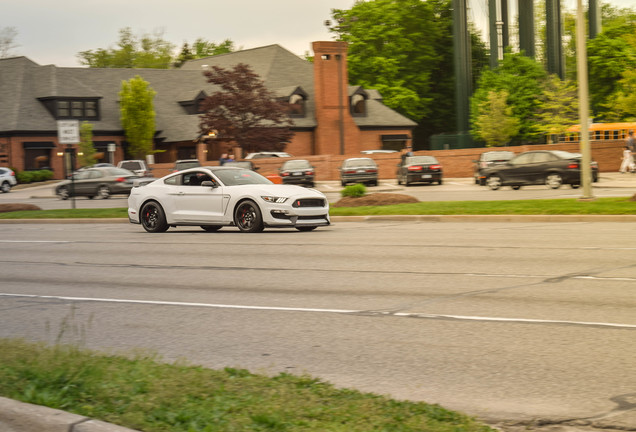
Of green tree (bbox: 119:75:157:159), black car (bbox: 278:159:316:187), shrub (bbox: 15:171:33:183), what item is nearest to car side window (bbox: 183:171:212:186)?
black car (bbox: 278:159:316:187)

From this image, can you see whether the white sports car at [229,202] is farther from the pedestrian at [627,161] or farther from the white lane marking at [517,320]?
the pedestrian at [627,161]

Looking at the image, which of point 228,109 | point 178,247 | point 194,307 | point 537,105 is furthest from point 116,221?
point 537,105

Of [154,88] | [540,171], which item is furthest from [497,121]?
[154,88]

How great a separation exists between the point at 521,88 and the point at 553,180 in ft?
87.7

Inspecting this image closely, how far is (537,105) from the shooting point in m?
58.2

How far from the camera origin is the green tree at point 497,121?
55969 millimetres

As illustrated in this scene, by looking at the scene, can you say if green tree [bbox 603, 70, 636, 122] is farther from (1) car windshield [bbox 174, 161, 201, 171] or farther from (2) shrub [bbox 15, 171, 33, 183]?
(2) shrub [bbox 15, 171, 33, 183]

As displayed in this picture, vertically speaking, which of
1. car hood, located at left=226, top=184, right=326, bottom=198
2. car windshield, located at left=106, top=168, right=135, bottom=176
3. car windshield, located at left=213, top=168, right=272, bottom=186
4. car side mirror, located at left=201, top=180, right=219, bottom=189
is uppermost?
car windshield, located at left=106, top=168, right=135, bottom=176

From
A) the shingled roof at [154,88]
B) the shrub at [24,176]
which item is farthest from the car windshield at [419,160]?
the shrub at [24,176]

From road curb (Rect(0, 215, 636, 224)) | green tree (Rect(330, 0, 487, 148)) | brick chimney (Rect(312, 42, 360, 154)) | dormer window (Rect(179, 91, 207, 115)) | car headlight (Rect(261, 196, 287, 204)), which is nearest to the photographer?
car headlight (Rect(261, 196, 287, 204))

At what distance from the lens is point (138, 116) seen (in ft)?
221

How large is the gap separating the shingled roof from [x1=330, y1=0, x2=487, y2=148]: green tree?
431 centimetres

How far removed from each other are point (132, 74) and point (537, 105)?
37.1 meters

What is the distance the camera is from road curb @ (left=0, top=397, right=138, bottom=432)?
15.3ft
